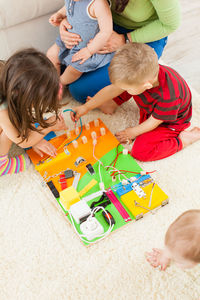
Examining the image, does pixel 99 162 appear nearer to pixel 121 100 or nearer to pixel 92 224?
pixel 92 224

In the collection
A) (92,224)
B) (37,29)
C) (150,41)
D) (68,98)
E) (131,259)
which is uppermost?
(37,29)

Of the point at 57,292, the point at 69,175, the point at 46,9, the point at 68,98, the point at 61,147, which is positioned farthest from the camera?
the point at 68,98

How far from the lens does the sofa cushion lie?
1393mm

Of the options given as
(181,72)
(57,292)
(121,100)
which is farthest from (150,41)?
(57,292)

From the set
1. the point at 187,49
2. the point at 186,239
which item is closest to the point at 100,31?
the point at 187,49

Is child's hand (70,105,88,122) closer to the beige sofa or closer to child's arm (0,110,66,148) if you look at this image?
child's arm (0,110,66,148)

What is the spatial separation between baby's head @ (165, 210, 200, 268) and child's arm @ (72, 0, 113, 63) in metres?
0.91

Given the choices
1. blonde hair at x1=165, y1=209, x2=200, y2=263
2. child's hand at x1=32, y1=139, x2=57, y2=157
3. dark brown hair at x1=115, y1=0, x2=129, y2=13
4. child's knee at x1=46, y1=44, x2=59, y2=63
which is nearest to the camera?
blonde hair at x1=165, y1=209, x2=200, y2=263

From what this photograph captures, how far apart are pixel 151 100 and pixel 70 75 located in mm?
492

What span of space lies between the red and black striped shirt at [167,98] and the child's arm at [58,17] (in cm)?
58

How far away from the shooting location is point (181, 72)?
1791 millimetres

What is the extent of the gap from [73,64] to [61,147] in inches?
16.9

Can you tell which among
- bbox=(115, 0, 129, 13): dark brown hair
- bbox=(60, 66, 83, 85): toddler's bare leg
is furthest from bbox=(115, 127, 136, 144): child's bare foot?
bbox=(115, 0, 129, 13): dark brown hair

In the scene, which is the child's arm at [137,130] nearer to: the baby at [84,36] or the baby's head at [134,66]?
the baby's head at [134,66]
